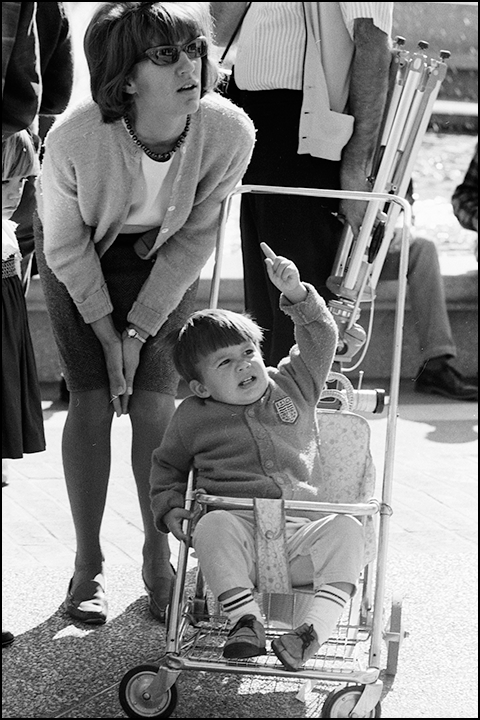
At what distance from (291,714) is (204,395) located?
2.74 feet

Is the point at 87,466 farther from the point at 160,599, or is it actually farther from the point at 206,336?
the point at 206,336

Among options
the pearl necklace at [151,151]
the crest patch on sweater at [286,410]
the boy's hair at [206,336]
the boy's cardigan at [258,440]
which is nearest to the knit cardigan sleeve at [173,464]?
the boy's cardigan at [258,440]

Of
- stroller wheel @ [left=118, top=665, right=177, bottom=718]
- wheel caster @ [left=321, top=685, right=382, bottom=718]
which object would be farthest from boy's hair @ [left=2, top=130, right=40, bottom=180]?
wheel caster @ [left=321, top=685, right=382, bottom=718]

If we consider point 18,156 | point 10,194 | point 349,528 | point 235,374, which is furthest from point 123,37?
point 349,528

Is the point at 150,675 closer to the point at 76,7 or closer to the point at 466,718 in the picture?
the point at 466,718

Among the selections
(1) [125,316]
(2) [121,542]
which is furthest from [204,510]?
(2) [121,542]

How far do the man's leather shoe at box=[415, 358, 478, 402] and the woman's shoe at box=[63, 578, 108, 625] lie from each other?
11.0 ft

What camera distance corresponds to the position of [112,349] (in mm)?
3506

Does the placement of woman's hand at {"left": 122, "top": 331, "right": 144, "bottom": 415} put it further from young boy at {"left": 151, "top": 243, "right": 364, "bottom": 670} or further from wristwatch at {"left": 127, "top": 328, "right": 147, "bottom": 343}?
young boy at {"left": 151, "top": 243, "right": 364, "bottom": 670}

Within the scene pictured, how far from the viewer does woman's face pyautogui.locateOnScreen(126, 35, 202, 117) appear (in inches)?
130

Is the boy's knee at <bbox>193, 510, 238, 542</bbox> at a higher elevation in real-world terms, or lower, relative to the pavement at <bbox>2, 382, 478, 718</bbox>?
higher

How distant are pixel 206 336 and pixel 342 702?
96 cm

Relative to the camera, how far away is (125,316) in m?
3.60

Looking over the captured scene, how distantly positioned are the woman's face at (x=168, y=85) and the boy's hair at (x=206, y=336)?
621 millimetres
